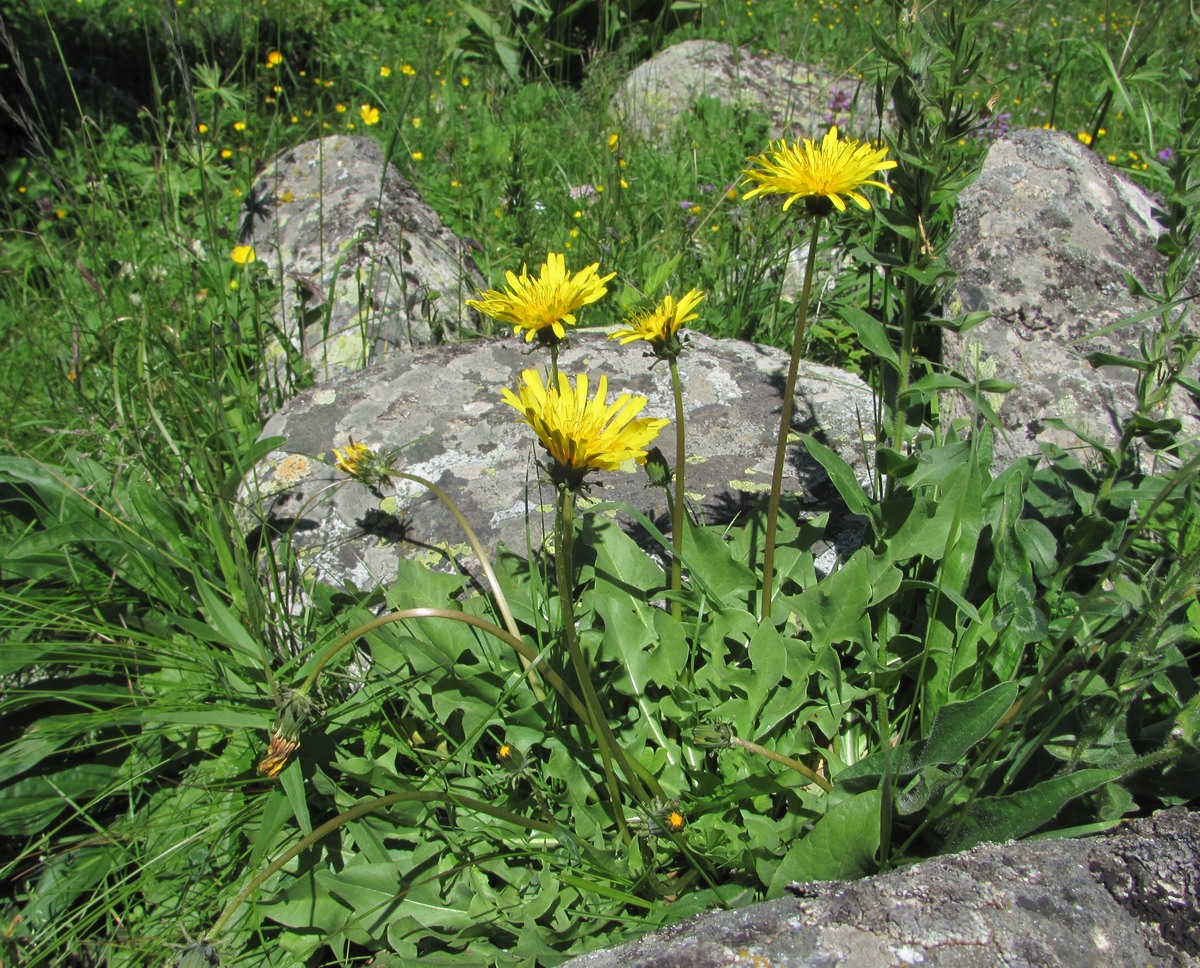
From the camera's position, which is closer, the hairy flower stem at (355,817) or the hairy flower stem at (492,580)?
the hairy flower stem at (355,817)

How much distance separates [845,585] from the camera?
1.76 m

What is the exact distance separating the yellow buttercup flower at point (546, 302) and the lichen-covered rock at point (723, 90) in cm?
317

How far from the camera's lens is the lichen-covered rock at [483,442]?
2191 mm

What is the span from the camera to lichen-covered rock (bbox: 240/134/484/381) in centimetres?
317

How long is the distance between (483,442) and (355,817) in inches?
45.7

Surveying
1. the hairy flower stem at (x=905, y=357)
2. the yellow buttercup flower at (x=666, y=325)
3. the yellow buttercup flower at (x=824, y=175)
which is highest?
the yellow buttercup flower at (x=824, y=175)

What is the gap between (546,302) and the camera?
5.40 feet

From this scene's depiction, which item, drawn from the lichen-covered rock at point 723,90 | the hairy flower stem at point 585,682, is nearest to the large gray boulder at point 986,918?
the hairy flower stem at point 585,682

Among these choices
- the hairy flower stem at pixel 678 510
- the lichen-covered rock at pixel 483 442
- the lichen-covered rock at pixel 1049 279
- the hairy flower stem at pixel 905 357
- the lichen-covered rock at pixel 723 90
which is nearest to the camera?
the hairy flower stem at pixel 678 510

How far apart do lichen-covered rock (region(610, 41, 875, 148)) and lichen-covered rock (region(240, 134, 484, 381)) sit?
1.47 m

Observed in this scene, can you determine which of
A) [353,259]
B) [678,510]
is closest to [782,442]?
[678,510]

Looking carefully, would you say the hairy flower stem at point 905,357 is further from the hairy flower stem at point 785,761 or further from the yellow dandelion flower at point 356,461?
the yellow dandelion flower at point 356,461

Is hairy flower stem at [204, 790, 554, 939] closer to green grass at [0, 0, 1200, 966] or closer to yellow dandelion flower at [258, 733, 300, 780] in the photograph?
green grass at [0, 0, 1200, 966]

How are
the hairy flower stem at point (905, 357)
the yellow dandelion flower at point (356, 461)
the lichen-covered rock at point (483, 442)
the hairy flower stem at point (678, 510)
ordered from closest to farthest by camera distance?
the hairy flower stem at point (678, 510) → the hairy flower stem at point (905, 357) → the yellow dandelion flower at point (356, 461) → the lichen-covered rock at point (483, 442)
